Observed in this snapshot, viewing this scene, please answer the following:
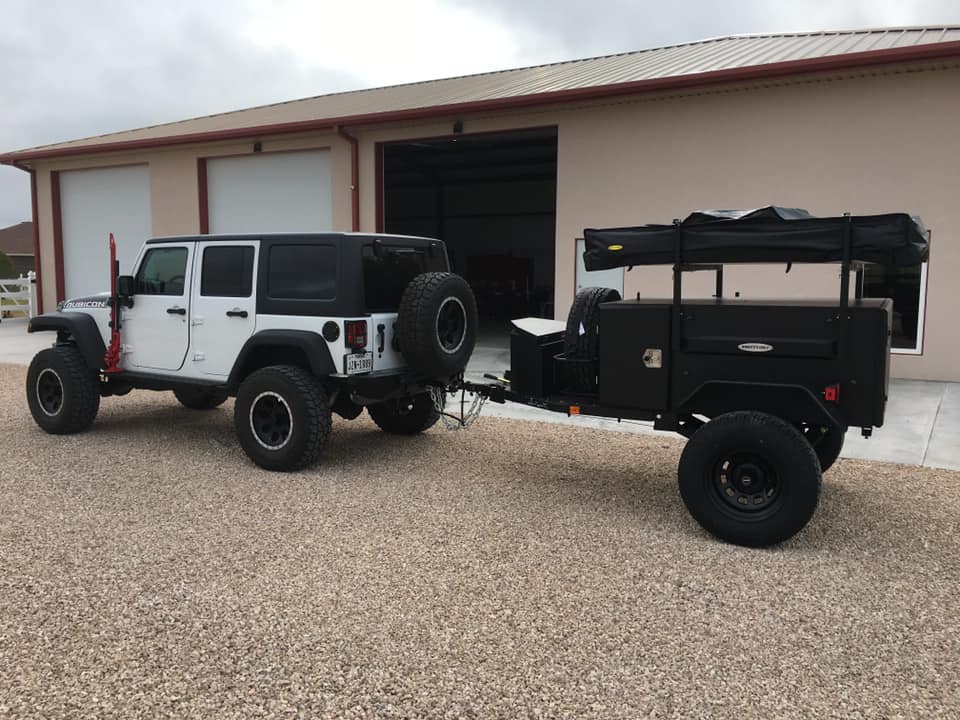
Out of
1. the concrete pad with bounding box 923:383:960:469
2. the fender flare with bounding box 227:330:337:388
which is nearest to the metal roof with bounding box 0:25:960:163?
the concrete pad with bounding box 923:383:960:469

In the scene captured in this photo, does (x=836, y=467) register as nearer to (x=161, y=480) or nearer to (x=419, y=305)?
(x=419, y=305)

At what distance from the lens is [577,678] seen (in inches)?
126

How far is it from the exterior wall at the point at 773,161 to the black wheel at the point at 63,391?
784cm

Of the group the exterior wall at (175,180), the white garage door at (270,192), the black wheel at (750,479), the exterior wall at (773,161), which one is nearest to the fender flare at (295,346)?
the black wheel at (750,479)

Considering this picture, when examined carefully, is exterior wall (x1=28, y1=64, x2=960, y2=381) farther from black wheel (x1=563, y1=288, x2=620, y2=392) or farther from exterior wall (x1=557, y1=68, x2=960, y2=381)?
black wheel (x1=563, y1=288, x2=620, y2=392)

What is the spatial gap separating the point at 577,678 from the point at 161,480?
4.07 m

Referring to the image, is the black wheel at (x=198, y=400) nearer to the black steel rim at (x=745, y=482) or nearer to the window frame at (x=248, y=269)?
the window frame at (x=248, y=269)

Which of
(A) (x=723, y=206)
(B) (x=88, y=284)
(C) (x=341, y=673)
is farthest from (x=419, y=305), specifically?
(B) (x=88, y=284)

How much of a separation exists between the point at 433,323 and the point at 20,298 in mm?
19533

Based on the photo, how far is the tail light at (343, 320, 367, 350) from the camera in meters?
6.15

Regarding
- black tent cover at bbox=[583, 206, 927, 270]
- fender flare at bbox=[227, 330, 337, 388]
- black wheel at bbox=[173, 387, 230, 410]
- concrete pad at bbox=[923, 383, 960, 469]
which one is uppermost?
black tent cover at bbox=[583, 206, 927, 270]

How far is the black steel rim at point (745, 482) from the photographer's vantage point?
189 inches

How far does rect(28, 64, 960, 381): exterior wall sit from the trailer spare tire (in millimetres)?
6332

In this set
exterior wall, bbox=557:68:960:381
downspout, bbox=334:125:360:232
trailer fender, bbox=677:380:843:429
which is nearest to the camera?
trailer fender, bbox=677:380:843:429
